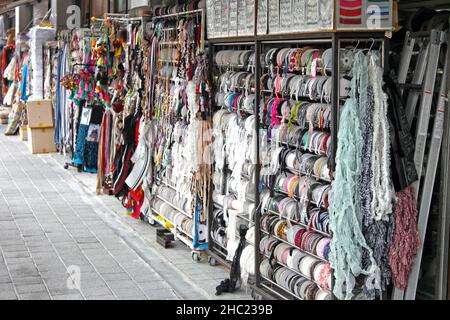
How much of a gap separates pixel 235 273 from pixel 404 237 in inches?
72.4

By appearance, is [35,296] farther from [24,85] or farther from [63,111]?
[24,85]

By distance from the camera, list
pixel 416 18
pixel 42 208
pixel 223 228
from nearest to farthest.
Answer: pixel 416 18 < pixel 223 228 < pixel 42 208

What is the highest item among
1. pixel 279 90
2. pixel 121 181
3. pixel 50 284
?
pixel 279 90

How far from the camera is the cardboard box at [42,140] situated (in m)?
14.0

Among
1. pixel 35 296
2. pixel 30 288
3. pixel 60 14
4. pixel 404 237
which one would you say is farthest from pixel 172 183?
pixel 60 14

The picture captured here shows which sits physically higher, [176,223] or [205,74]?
[205,74]

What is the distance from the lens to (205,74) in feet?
21.4

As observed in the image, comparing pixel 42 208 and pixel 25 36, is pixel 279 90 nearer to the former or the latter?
pixel 42 208

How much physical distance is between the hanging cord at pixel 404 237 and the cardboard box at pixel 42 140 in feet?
34.7

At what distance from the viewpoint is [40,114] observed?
1381cm

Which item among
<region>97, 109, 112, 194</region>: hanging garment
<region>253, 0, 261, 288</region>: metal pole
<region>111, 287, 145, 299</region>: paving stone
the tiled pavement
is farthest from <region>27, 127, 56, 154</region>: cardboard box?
<region>253, 0, 261, 288</region>: metal pole

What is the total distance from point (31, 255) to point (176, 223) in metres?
1.33

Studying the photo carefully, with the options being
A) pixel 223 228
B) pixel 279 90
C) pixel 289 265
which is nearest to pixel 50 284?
pixel 223 228

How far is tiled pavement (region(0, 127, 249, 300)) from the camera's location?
586 centimetres
